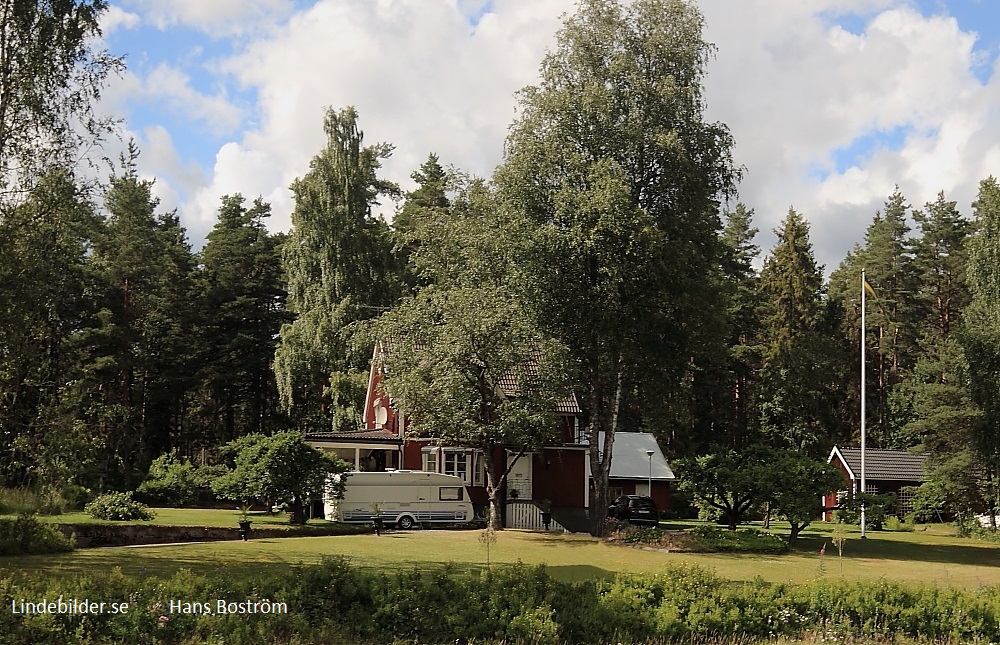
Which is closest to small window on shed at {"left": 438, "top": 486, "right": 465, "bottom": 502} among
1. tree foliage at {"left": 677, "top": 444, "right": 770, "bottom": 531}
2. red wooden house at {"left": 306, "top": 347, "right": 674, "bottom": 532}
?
red wooden house at {"left": 306, "top": 347, "right": 674, "bottom": 532}

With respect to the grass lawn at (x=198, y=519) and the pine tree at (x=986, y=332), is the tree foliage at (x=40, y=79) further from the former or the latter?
the pine tree at (x=986, y=332)

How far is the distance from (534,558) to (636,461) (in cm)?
1991

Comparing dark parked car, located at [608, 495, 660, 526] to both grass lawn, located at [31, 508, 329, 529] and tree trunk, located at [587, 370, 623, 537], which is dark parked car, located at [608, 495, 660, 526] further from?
grass lawn, located at [31, 508, 329, 529]

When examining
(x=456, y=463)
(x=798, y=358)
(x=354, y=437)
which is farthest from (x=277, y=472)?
(x=798, y=358)

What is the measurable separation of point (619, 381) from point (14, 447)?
18.6 meters

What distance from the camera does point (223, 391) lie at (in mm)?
56312

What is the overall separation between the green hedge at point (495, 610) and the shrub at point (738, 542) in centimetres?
1323

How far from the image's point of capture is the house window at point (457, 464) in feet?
118

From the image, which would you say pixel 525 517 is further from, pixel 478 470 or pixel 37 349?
pixel 37 349

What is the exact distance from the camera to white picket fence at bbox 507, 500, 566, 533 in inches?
1283

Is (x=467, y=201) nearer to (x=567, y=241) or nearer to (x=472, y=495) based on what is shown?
(x=567, y=241)

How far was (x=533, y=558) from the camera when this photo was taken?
77.3 ft

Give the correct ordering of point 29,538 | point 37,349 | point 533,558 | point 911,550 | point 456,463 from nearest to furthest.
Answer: point 37,349
point 29,538
point 533,558
point 911,550
point 456,463

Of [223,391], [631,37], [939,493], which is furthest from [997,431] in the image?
[223,391]
